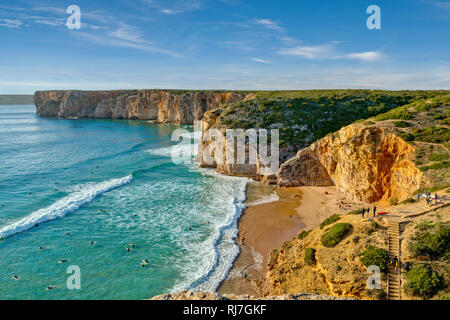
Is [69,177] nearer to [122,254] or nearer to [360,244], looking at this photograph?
[122,254]

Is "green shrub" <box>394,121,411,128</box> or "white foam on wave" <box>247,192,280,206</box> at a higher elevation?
"green shrub" <box>394,121,411,128</box>

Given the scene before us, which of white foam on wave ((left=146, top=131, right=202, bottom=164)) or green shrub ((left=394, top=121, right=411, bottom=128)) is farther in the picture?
white foam on wave ((left=146, top=131, right=202, bottom=164))

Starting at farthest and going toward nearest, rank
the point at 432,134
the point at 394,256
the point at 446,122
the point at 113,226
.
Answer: the point at 446,122
the point at 113,226
the point at 432,134
the point at 394,256

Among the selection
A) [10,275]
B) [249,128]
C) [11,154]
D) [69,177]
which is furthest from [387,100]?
[11,154]

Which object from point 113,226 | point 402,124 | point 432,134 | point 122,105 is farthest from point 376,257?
point 122,105

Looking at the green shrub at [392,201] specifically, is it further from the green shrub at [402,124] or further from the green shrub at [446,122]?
the green shrub at [446,122]

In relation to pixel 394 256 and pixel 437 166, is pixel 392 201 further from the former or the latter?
pixel 394 256

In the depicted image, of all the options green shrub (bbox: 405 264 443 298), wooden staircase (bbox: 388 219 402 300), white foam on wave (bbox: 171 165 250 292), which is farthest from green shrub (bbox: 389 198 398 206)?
white foam on wave (bbox: 171 165 250 292)

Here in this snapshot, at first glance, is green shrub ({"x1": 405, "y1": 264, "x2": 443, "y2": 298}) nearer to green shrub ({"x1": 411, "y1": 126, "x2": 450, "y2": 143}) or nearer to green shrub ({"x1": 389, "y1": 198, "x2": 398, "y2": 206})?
green shrub ({"x1": 389, "y1": 198, "x2": 398, "y2": 206})
